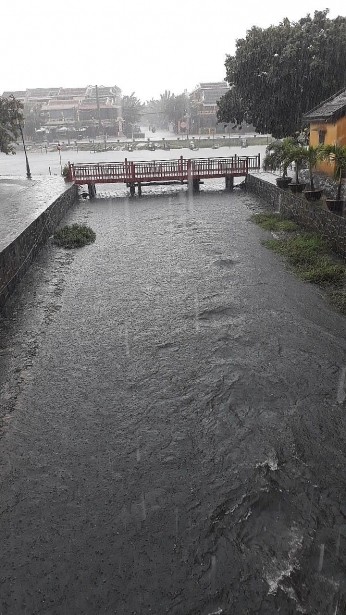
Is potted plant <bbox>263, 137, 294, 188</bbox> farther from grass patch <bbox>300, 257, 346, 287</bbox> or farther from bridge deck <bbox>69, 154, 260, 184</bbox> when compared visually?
grass patch <bbox>300, 257, 346, 287</bbox>

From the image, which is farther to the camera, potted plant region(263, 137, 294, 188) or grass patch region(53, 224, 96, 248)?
potted plant region(263, 137, 294, 188)

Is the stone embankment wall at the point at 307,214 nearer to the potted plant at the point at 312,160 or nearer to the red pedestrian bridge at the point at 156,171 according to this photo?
the potted plant at the point at 312,160

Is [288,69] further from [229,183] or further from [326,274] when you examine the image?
[326,274]

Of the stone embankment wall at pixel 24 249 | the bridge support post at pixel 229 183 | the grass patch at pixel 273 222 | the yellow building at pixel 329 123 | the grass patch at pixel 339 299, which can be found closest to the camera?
the grass patch at pixel 339 299

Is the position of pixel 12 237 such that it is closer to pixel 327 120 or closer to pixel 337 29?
pixel 327 120

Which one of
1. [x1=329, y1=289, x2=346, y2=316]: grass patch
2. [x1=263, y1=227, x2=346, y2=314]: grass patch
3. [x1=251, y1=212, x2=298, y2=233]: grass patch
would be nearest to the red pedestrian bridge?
[x1=251, y1=212, x2=298, y2=233]: grass patch

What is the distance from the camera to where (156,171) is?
2717 centimetres

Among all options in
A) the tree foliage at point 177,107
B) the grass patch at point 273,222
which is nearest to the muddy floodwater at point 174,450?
the grass patch at point 273,222

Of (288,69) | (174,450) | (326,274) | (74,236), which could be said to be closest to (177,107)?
(288,69)

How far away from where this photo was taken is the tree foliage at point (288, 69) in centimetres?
2681

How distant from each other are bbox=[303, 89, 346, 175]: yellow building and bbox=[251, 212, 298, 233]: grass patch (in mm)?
4057

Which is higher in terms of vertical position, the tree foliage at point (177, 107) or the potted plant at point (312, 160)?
the tree foliage at point (177, 107)

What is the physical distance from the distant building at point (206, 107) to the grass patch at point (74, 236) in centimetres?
7878

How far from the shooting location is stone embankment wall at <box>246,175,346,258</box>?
13.5m
